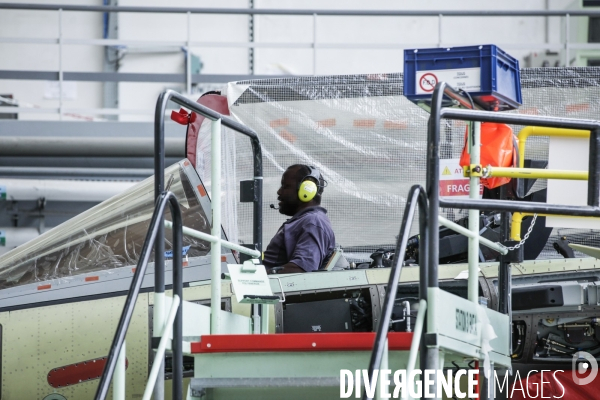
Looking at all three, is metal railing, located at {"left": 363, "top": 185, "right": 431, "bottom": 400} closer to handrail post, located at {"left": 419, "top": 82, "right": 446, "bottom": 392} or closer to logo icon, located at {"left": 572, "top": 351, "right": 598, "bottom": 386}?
handrail post, located at {"left": 419, "top": 82, "right": 446, "bottom": 392}

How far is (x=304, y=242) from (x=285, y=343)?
232 centimetres

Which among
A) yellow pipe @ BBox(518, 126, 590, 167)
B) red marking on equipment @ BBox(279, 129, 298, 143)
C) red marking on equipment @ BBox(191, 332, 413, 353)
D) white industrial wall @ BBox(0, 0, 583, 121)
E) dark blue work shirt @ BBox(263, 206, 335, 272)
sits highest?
white industrial wall @ BBox(0, 0, 583, 121)

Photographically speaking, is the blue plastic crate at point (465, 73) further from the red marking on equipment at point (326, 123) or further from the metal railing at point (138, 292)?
the red marking on equipment at point (326, 123)

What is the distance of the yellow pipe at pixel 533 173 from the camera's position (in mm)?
4121

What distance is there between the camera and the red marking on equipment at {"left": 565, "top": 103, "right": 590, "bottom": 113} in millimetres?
7422

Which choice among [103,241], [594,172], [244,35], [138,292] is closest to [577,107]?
[594,172]

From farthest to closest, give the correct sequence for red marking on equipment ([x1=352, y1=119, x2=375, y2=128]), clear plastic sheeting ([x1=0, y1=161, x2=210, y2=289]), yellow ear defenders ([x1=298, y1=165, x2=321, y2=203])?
red marking on equipment ([x1=352, y1=119, x2=375, y2=128]) < yellow ear defenders ([x1=298, y1=165, x2=321, y2=203]) < clear plastic sheeting ([x1=0, y1=161, x2=210, y2=289])

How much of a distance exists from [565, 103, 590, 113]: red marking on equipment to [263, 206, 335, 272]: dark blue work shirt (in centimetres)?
227

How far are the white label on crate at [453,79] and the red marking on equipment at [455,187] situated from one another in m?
1.67

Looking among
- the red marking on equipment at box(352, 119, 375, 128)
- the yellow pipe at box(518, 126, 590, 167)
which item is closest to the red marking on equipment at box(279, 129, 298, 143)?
the red marking on equipment at box(352, 119, 375, 128)

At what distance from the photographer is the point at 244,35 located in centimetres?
1605

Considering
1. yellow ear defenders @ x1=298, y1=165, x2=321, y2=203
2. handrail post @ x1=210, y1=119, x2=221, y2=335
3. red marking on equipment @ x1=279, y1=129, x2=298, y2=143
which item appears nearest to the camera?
handrail post @ x1=210, y1=119, x2=221, y2=335

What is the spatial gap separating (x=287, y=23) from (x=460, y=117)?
12486 millimetres

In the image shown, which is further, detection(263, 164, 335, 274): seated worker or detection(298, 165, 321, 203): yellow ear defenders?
detection(298, 165, 321, 203): yellow ear defenders
